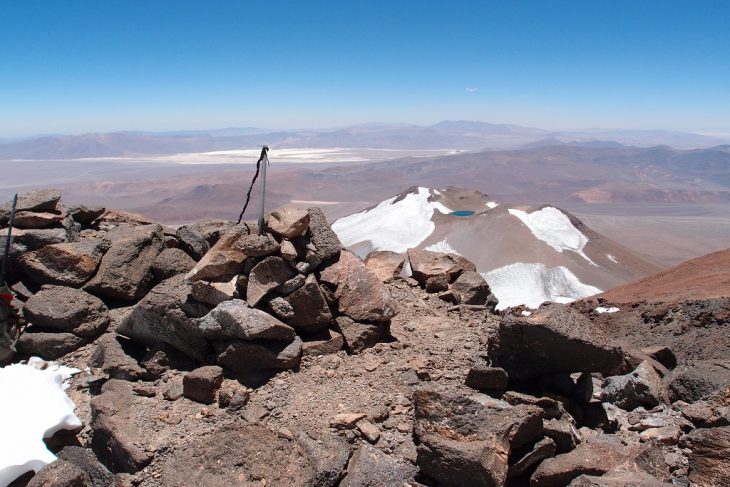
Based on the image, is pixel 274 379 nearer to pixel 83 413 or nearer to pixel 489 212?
pixel 83 413

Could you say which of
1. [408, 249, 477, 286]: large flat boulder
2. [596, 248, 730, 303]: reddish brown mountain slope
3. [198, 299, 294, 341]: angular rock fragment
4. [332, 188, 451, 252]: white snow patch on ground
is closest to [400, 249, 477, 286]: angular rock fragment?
[408, 249, 477, 286]: large flat boulder

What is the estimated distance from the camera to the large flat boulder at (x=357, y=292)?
520 cm

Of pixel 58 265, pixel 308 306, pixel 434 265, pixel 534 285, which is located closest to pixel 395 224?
pixel 534 285

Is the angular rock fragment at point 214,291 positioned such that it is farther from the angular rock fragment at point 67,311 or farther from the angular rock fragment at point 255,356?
the angular rock fragment at point 67,311

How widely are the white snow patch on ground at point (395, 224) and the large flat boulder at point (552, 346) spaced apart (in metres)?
32.4

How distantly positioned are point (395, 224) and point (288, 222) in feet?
121

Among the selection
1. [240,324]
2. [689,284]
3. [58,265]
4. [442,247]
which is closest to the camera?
[240,324]

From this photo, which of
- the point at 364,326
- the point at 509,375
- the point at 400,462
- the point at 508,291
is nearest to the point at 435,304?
the point at 364,326

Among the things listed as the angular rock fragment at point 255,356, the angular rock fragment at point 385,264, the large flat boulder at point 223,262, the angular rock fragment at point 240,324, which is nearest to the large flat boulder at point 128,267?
the large flat boulder at point 223,262

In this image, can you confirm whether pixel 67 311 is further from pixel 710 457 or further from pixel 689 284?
pixel 689 284

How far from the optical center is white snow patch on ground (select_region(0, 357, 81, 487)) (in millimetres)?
3666

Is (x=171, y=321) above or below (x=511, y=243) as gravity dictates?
above

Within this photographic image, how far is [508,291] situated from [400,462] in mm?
26091

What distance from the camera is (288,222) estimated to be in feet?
16.5
